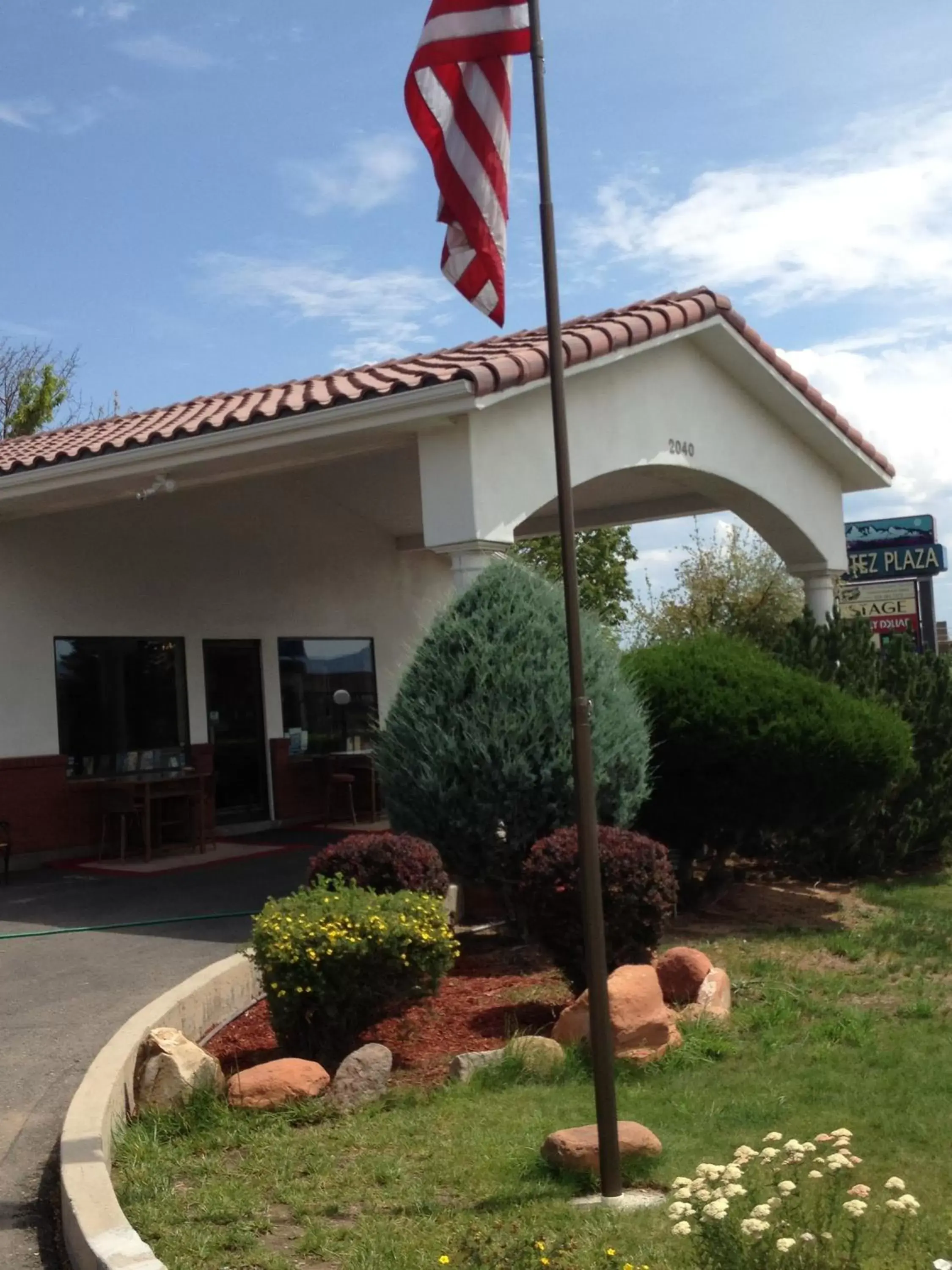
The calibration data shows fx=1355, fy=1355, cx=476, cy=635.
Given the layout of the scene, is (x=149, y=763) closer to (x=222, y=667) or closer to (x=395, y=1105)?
(x=222, y=667)

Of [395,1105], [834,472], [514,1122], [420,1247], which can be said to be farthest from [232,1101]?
[834,472]

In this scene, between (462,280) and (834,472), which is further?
(834,472)

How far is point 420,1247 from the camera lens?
4195 millimetres

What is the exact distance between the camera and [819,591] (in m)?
15.0

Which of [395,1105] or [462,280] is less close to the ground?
[462,280]

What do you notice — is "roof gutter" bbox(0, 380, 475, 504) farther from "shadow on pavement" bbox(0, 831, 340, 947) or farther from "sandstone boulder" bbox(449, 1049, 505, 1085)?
"sandstone boulder" bbox(449, 1049, 505, 1085)

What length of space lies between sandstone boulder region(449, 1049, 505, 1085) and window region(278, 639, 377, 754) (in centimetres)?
1044

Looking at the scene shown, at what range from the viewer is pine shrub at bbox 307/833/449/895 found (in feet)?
24.7

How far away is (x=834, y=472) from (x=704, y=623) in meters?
11.3

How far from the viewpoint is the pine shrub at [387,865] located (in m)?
7.53

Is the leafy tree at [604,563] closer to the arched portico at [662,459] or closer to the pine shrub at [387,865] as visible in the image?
the arched portico at [662,459]

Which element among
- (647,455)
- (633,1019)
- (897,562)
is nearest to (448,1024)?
(633,1019)

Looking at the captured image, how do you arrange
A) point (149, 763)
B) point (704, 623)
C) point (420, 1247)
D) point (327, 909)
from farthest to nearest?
point (704, 623)
point (149, 763)
point (327, 909)
point (420, 1247)

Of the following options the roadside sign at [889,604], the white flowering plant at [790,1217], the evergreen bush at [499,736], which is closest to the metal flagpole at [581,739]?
the white flowering plant at [790,1217]
